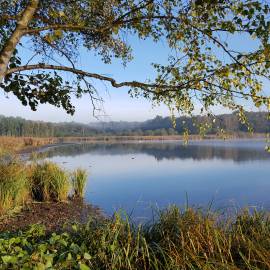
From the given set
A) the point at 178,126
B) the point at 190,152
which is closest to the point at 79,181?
the point at 190,152

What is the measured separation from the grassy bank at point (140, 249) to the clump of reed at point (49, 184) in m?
6.61

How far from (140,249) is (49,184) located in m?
7.95

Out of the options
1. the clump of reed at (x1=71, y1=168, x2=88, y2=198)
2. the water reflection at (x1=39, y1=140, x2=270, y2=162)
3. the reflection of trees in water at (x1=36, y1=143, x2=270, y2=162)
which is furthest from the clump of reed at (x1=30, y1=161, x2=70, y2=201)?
the reflection of trees in water at (x1=36, y1=143, x2=270, y2=162)

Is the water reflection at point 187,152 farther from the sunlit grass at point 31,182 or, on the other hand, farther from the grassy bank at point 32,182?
the sunlit grass at point 31,182

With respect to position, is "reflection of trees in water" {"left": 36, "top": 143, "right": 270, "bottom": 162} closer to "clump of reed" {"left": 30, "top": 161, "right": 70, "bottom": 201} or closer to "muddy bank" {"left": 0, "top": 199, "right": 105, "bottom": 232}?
"clump of reed" {"left": 30, "top": 161, "right": 70, "bottom": 201}

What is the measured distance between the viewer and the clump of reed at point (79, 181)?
1369 centimetres

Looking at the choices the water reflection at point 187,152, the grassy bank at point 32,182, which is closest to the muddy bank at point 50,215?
the grassy bank at point 32,182

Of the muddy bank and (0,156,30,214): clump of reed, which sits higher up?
(0,156,30,214): clump of reed

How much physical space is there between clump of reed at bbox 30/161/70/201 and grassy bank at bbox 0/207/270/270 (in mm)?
6612

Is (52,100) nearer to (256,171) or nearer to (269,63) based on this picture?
(269,63)

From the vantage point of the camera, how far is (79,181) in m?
13.8

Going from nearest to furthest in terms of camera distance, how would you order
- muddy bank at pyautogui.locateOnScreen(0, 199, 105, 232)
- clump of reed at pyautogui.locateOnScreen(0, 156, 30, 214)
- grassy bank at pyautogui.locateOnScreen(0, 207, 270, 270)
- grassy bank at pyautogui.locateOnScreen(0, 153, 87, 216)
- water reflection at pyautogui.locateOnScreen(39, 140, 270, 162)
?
1. grassy bank at pyautogui.locateOnScreen(0, 207, 270, 270)
2. muddy bank at pyautogui.locateOnScreen(0, 199, 105, 232)
3. clump of reed at pyautogui.locateOnScreen(0, 156, 30, 214)
4. grassy bank at pyautogui.locateOnScreen(0, 153, 87, 216)
5. water reflection at pyautogui.locateOnScreen(39, 140, 270, 162)

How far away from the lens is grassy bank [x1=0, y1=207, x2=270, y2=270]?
4.12 meters

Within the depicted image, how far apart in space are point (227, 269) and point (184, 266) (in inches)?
17.1
